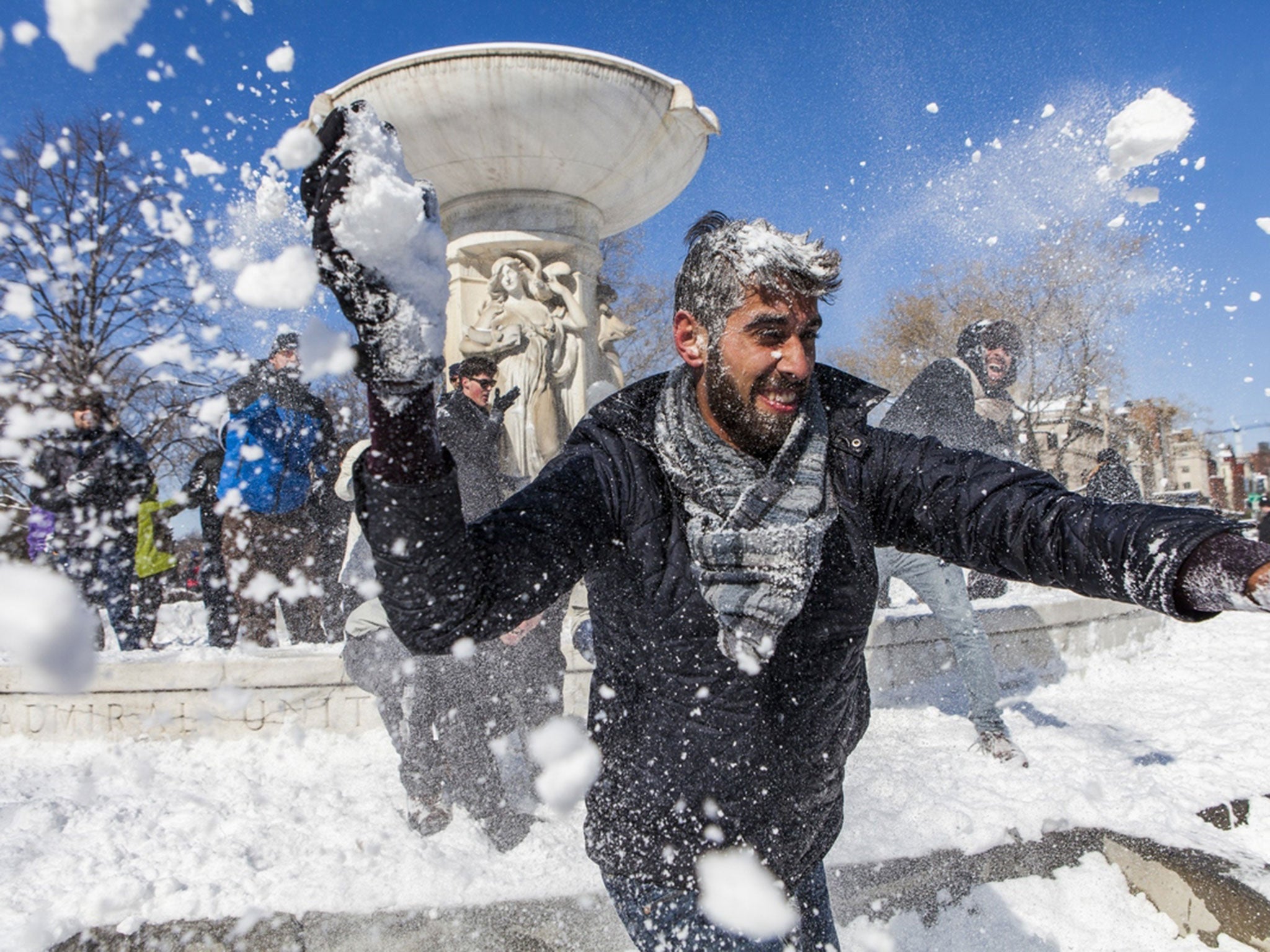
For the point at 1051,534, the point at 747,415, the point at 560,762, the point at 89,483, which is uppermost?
the point at 89,483

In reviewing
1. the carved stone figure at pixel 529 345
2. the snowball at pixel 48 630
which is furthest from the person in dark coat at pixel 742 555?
the carved stone figure at pixel 529 345

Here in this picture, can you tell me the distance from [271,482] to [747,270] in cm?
351

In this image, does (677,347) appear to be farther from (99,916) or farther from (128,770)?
(128,770)

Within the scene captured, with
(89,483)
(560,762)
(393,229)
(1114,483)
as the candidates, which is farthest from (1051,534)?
(89,483)

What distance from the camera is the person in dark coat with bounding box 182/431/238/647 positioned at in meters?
4.79

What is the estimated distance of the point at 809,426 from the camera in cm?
163

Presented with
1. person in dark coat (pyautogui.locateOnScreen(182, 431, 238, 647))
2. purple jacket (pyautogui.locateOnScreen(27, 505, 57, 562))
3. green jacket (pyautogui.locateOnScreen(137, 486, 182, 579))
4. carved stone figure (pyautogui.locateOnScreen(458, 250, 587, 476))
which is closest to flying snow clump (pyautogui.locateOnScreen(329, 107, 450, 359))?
person in dark coat (pyautogui.locateOnScreen(182, 431, 238, 647))

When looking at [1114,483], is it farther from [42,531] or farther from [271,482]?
[42,531]

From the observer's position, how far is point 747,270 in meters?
1.62

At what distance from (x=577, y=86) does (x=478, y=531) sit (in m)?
5.44

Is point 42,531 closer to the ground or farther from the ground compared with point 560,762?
farther from the ground

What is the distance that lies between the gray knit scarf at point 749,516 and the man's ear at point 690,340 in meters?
0.05

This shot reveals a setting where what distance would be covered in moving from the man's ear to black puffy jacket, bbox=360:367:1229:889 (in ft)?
0.44

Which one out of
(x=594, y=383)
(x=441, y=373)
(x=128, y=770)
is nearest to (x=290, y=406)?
(x=128, y=770)
